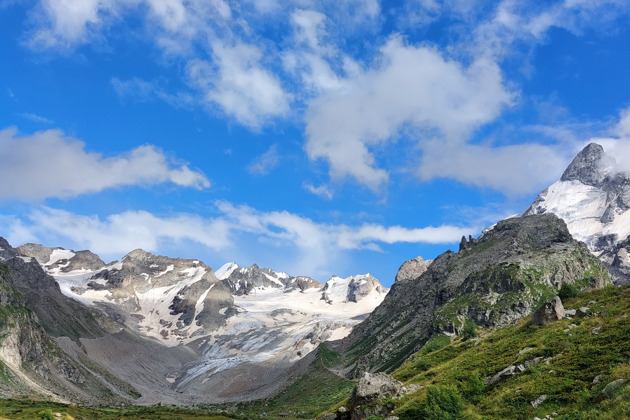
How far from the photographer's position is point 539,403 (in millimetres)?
33188

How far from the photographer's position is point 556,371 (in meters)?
36.4

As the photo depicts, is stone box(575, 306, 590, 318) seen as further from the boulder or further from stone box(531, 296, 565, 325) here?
the boulder

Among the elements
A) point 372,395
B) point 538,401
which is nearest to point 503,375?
point 538,401

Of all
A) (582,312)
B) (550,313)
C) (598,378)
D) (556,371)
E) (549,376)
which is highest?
(550,313)

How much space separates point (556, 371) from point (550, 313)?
56.8 feet

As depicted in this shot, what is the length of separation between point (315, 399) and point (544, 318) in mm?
131998

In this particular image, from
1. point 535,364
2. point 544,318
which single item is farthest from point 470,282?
point 535,364

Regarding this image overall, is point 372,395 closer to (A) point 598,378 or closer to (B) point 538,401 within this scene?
(B) point 538,401

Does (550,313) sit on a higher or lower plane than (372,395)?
higher

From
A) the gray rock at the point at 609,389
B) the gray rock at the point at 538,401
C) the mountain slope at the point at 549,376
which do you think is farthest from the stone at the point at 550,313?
the gray rock at the point at 609,389

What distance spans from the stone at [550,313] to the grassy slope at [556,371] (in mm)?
1585

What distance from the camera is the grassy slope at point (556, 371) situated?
3102cm

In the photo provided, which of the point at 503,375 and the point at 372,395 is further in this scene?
the point at 372,395

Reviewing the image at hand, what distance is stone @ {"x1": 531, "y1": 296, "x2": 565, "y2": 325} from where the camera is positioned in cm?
5169
